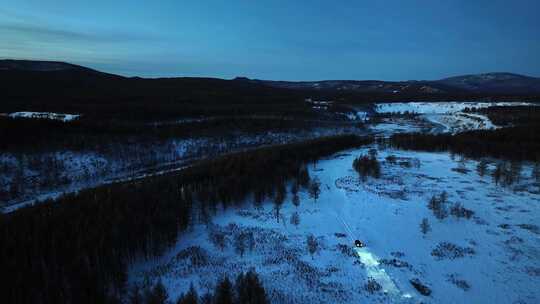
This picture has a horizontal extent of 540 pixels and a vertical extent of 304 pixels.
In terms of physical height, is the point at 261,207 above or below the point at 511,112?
below

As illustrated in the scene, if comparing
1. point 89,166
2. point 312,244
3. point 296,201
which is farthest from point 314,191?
point 89,166

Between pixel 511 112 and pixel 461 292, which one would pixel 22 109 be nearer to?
pixel 461 292

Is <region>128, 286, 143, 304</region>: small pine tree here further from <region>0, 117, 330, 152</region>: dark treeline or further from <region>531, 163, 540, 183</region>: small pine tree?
<region>531, 163, 540, 183</region>: small pine tree

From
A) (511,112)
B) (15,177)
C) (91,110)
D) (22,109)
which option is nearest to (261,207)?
(15,177)

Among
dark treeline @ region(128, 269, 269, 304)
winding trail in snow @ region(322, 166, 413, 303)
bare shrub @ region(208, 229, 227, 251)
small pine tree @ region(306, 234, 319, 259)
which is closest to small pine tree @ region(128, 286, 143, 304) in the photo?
dark treeline @ region(128, 269, 269, 304)

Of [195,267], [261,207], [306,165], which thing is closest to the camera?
[195,267]

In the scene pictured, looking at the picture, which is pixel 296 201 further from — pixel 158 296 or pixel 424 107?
pixel 424 107
